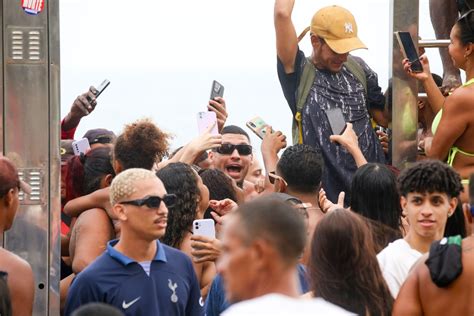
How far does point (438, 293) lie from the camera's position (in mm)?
6324

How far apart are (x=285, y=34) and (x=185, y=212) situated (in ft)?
6.24

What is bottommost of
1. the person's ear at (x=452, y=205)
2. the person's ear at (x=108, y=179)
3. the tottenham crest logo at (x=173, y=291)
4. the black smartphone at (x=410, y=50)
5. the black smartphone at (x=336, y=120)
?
the tottenham crest logo at (x=173, y=291)

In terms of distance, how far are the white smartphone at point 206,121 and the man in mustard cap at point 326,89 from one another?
540mm

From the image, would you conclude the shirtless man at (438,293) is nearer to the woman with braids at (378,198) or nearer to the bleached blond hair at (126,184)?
the woman with braids at (378,198)

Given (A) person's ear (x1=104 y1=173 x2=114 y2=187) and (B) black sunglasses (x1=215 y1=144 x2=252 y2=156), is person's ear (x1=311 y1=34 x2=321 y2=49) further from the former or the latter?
(A) person's ear (x1=104 y1=173 x2=114 y2=187)

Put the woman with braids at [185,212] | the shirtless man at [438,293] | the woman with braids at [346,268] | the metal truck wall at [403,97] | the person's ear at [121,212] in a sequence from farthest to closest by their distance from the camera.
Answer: the metal truck wall at [403,97], the woman with braids at [185,212], the person's ear at [121,212], the shirtless man at [438,293], the woman with braids at [346,268]

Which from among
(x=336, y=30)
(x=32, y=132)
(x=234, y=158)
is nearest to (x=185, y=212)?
(x=32, y=132)

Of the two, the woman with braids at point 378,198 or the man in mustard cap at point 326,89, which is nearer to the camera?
the woman with braids at point 378,198

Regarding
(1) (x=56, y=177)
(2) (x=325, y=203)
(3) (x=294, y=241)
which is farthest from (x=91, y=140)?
(3) (x=294, y=241)

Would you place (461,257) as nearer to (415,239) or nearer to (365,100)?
(415,239)

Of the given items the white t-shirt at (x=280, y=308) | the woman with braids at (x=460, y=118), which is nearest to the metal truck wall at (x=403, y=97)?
the woman with braids at (x=460, y=118)

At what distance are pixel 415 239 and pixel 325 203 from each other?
1.17 metres

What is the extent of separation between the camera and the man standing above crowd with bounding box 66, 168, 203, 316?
671 centimetres

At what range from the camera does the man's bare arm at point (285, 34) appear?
9195 millimetres
